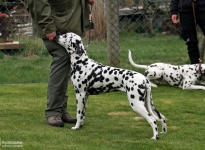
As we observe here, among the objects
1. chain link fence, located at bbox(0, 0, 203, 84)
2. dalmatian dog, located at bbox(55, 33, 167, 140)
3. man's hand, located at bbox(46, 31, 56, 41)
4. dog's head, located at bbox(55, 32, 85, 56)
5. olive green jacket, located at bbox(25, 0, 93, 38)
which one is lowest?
chain link fence, located at bbox(0, 0, 203, 84)

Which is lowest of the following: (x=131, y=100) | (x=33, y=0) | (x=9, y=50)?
(x=9, y=50)

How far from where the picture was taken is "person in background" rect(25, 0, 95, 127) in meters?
5.35

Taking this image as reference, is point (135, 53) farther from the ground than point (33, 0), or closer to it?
closer to it

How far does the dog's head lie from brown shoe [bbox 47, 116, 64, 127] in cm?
75

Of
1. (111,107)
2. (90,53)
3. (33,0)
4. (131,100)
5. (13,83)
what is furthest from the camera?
(90,53)

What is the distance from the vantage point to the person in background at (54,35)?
17.6 feet

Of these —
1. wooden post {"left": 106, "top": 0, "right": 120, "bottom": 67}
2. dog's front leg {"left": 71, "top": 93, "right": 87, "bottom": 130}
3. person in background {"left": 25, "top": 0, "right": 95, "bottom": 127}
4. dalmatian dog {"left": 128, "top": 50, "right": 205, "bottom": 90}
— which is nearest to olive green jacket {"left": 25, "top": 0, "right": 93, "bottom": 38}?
person in background {"left": 25, "top": 0, "right": 95, "bottom": 127}

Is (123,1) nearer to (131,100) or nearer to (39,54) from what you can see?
(39,54)

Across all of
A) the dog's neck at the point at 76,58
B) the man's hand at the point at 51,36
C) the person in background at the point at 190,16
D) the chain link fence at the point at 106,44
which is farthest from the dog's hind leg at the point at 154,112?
the chain link fence at the point at 106,44

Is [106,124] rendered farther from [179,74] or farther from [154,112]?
[179,74]

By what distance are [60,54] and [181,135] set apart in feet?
5.20

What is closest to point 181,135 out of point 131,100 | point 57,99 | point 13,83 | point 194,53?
point 131,100

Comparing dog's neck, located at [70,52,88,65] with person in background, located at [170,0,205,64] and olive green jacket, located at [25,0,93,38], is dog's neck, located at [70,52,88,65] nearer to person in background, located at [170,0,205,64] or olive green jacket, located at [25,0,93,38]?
olive green jacket, located at [25,0,93,38]

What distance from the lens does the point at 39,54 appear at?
11.2 meters
